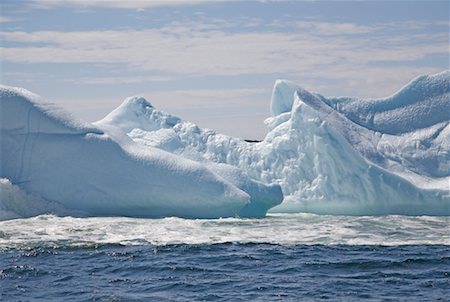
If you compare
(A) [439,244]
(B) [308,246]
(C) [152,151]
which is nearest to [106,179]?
(C) [152,151]

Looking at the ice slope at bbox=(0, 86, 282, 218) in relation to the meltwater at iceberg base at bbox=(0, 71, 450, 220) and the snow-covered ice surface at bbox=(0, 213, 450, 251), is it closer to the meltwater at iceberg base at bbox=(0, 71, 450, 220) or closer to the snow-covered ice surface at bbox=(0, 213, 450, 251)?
the meltwater at iceberg base at bbox=(0, 71, 450, 220)

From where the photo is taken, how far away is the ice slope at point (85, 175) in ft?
80.5

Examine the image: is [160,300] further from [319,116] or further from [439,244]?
[319,116]

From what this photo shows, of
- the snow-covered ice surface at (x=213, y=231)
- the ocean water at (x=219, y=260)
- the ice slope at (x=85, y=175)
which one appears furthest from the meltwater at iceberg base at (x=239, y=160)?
the ocean water at (x=219, y=260)

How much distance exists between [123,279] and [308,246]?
19.6 ft

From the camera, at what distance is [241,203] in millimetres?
25250

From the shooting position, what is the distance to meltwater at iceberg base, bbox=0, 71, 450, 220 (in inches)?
976

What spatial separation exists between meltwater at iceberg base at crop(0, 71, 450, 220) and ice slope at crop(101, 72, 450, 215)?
0.14ft

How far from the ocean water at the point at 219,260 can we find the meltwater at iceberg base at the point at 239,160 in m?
1.05

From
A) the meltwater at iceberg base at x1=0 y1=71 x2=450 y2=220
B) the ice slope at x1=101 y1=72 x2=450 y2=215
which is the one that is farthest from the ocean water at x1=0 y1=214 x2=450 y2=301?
the ice slope at x1=101 y1=72 x2=450 y2=215

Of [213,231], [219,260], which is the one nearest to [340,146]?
[213,231]

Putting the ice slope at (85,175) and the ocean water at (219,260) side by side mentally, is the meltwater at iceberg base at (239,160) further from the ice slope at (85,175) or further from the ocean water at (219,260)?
the ocean water at (219,260)

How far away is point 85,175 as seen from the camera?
24938 mm

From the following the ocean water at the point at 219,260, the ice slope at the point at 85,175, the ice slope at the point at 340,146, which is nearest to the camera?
the ocean water at the point at 219,260
